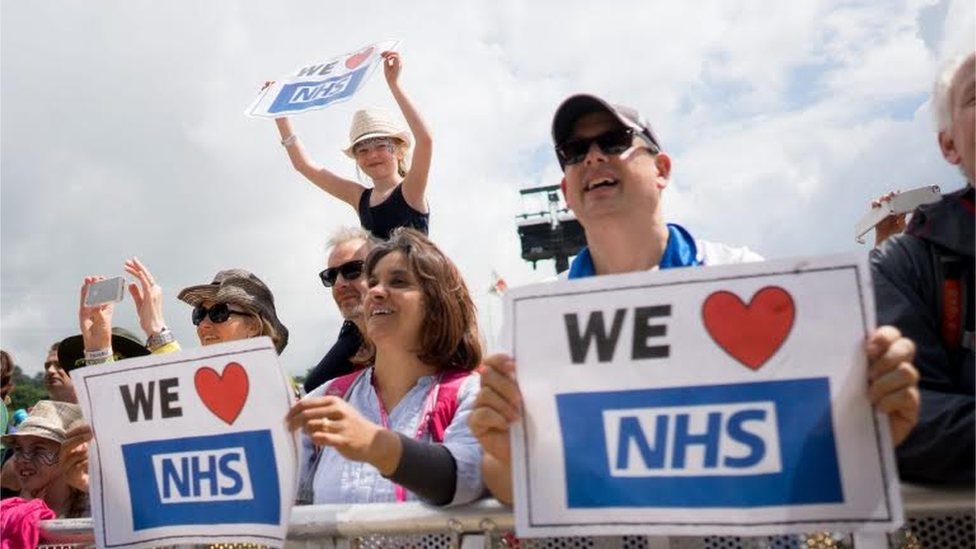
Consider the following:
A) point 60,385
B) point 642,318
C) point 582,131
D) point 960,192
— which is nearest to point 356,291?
point 582,131

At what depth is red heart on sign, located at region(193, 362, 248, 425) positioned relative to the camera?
6.34 ft

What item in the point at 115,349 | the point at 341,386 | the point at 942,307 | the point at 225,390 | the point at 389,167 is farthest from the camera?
the point at 115,349

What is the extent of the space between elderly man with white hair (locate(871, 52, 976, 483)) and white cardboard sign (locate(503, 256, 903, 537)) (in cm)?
14

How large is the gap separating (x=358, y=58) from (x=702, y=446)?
10.9 feet

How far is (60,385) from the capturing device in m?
5.05

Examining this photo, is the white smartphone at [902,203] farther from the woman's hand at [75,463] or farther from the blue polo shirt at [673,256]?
the woman's hand at [75,463]

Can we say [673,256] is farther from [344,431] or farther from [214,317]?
[214,317]

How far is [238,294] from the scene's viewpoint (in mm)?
3713

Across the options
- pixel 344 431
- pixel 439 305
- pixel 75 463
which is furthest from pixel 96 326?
pixel 344 431

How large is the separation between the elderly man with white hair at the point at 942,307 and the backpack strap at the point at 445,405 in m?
1.15

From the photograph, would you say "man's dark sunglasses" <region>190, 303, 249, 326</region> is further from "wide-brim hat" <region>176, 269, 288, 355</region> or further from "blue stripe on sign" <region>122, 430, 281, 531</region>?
"blue stripe on sign" <region>122, 430, 281, 531</region>

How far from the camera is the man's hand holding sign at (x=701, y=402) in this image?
1438 mm

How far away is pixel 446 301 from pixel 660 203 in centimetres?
75

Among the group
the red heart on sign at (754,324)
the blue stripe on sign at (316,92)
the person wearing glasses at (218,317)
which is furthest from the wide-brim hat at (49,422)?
the red heart on sign at (754,324)
